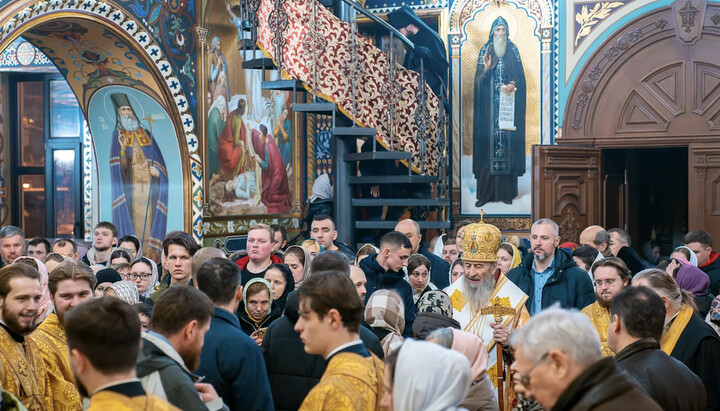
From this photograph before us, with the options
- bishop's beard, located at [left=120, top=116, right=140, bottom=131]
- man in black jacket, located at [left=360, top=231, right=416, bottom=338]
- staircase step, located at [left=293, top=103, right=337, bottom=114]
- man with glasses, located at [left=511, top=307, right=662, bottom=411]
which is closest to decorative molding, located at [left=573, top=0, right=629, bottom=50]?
staircase step, located at [left=293, top=103, right=337, bottom=114]

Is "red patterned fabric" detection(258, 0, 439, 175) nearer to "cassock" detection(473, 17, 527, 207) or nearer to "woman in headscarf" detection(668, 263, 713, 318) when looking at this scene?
"cassock" detection(473, 17, 527, 207)

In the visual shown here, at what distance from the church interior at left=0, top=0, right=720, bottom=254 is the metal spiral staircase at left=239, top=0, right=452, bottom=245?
29mm

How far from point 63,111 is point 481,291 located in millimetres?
11053

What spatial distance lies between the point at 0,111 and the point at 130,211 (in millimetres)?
4482

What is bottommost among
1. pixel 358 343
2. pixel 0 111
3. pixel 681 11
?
pixel 358 343

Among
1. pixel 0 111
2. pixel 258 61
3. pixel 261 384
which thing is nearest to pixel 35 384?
pixel 261 384

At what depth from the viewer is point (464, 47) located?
1362 centimetres

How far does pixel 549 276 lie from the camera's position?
6.70 meters

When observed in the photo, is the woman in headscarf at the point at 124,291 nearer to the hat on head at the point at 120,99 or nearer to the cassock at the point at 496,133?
the hat on head at the point at 120,99

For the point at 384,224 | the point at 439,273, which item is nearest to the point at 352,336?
the point at 439,273

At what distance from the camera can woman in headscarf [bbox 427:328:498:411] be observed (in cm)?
357

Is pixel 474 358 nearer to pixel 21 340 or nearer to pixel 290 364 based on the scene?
pixel 290 364

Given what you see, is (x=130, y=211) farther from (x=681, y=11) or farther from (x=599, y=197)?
(x=681, y=11)

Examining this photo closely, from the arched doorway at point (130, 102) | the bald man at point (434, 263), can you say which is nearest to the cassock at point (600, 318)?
the bald man at point (434, 263)
